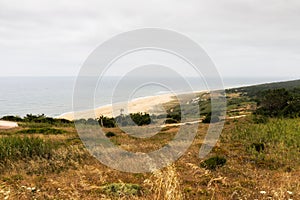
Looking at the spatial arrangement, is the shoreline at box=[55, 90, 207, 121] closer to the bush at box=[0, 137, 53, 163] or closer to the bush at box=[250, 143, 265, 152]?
the bush at box=[0, 137, 53, 163]

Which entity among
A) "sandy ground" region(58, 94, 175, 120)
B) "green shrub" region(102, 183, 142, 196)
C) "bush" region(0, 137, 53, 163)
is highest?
"bush" region(0, 137, 53, 163)

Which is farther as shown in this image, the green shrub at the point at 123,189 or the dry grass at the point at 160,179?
the green shrub at the point at 123,189

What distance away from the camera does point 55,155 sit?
14.1 metres

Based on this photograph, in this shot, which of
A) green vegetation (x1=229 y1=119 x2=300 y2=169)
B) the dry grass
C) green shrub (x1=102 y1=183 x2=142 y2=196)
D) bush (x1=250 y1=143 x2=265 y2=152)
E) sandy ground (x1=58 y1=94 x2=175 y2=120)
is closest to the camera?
the dry grass

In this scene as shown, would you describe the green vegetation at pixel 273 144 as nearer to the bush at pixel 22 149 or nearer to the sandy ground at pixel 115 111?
the bush at pixel 22 149

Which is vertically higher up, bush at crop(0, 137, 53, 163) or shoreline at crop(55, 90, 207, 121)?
bush at crop(0, 137, 53, 163)

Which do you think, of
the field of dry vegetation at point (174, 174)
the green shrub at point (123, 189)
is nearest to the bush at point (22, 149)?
the field of dry vegetation at point (174, 174)

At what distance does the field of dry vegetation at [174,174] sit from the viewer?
7172 millimetres

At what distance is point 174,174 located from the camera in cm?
534

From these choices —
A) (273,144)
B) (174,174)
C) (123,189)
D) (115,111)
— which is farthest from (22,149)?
(115,111)

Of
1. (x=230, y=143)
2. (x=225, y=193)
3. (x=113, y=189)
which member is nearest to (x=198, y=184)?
(x=225, y=193)

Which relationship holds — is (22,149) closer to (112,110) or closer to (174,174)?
(174,174)

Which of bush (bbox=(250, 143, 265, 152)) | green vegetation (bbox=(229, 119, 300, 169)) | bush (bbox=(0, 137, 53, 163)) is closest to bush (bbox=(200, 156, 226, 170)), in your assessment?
green vegetation (bbox=(229, 119, 300, 169))

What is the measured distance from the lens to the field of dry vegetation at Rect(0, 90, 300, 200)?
7.17 metres
